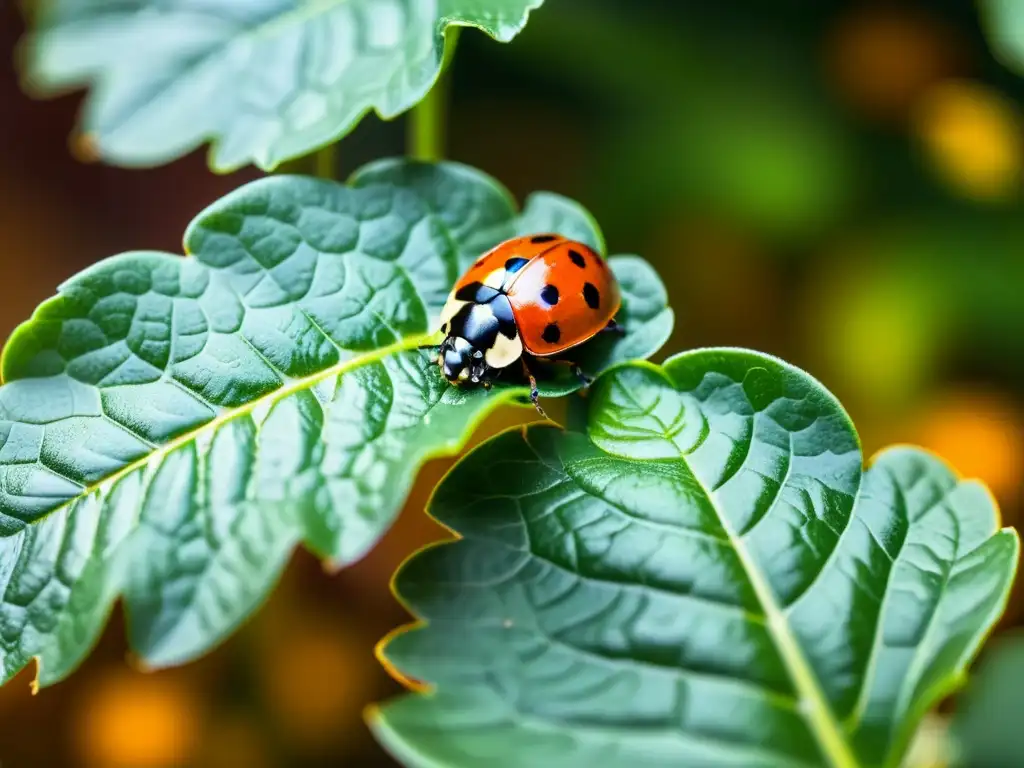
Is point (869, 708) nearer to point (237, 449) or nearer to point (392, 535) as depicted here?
point (237, 449)

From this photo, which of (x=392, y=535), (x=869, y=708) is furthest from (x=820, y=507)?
(x=392, y=535)

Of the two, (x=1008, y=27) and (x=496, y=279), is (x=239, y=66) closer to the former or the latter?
(x=496, y=279)

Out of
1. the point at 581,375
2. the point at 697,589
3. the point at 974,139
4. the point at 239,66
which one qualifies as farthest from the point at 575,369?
the point at 974,139

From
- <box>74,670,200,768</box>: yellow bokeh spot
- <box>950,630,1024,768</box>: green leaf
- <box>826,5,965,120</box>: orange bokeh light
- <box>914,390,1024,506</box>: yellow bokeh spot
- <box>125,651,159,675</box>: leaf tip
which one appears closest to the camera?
<box>125,651,159,675</box>: leaf tip

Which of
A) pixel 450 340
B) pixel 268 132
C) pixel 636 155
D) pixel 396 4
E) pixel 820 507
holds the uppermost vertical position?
pixel 636 155

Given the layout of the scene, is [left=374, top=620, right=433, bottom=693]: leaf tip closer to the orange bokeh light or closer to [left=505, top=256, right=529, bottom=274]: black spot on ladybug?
[left=505, top=256, right=529, bottom=274]: black spot on ladybug

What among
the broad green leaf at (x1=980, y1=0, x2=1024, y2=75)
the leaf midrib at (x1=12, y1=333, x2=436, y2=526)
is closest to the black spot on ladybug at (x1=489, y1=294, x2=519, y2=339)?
the leaf midrib at (x1=12, y1=333, x2=436, y2=526)
